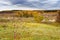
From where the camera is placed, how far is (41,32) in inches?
133

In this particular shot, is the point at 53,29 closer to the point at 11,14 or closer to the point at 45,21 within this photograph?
the point at 45,21

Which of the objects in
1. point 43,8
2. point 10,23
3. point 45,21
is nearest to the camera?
point 43,8

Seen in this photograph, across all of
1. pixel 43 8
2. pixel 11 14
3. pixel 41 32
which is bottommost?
pixel 41 32

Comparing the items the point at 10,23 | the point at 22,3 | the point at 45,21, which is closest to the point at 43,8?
the point at 22,3

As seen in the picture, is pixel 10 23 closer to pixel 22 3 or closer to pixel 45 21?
pixel 45 21

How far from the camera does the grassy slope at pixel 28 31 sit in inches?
122

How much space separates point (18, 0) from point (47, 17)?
3.49 metres

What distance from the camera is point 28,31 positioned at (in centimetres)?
341

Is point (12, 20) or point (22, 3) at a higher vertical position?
point (22, 3)

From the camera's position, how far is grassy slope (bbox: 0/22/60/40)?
3.09 meters

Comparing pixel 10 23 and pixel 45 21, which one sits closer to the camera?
pixel 10 23

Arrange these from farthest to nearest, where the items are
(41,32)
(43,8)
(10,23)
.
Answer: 1. (10,23)
2. (41,32)
3. (43,8)

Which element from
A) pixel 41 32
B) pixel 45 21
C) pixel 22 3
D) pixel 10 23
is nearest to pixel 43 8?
pixel 22 3

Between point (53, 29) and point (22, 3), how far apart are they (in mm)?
2942
